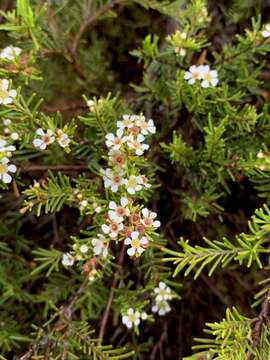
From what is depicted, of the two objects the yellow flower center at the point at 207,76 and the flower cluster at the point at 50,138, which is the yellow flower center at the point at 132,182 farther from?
the yellow flower center at the point at 207,76

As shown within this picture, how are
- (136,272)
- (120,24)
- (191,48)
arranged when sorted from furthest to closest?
1. (120,24)
2. (136,272)
3. (191,48)

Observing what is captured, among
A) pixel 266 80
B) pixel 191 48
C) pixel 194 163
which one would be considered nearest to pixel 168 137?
pixel 194 163

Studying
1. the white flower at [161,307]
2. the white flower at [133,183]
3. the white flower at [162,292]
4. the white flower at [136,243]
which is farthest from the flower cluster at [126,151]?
the white flower at [161,307]

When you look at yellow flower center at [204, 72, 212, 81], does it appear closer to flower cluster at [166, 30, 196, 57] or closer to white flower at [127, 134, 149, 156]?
flower cluster at [166, 30, 196, 57]

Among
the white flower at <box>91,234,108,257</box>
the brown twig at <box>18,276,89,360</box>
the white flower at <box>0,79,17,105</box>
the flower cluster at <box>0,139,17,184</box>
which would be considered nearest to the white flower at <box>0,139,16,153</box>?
A: the flower cluster at <box>0,139,17,184</box>

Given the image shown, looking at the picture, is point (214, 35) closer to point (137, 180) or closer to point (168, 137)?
point (168, 137)

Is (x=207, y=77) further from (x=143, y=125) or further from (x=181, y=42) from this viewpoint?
(x=143, y=125)
